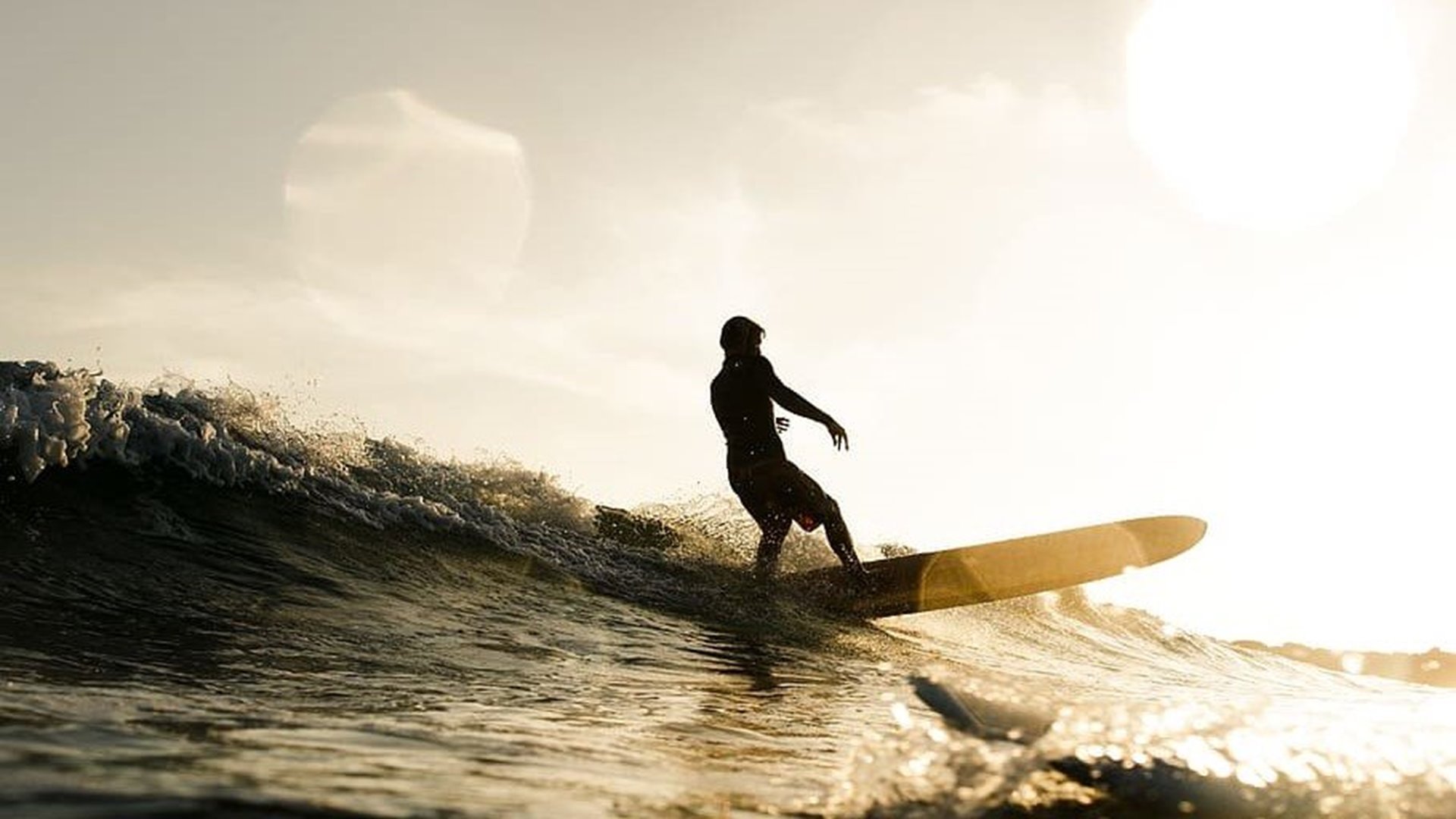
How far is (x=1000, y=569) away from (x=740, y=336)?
347 cm

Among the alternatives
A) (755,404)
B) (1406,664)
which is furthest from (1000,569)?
(1406,664)

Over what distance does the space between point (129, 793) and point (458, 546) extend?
23.3 ft

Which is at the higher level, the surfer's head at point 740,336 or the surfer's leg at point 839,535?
the surfer's head at point 740,336

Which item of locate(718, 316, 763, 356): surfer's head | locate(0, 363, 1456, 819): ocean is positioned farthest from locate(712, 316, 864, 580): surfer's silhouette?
locate(0, 363, 1456, 819): ocean

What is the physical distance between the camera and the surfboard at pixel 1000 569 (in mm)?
9469

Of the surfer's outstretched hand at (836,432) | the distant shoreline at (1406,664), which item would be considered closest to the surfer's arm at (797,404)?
the surfer's outstretched hand at (836,432)

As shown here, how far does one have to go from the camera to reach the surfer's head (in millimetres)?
8727

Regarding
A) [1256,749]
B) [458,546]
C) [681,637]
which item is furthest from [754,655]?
[1256,749]

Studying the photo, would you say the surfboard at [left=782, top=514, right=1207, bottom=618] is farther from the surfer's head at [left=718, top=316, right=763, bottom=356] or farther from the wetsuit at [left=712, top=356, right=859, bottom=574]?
the surfer's head at [left=718, top=316, right=763, bottom=356]

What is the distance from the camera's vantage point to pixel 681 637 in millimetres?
7480

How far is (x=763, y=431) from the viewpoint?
348 inches

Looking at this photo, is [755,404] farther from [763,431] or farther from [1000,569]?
[1000,569]

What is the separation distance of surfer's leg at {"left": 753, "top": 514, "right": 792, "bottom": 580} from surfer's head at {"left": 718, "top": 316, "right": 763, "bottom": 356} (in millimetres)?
1339

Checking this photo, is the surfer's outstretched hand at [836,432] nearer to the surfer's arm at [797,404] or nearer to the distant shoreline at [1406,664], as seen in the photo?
the surfer's arm at [797,404]
